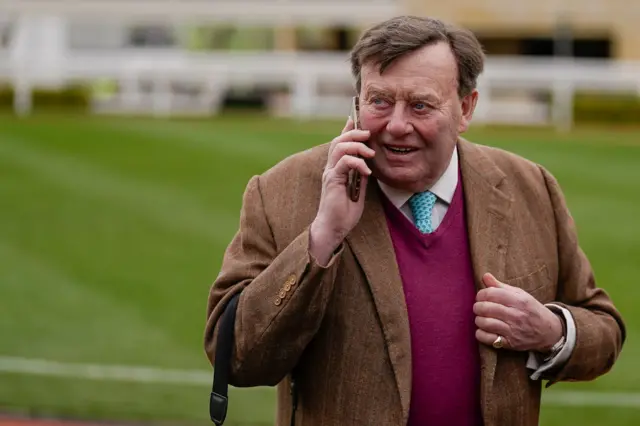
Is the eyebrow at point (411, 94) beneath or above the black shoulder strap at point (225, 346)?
above

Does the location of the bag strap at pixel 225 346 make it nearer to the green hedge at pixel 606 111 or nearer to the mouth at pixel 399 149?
the mouth at pixel 399 149

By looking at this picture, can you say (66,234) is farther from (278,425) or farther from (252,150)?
(278,425)

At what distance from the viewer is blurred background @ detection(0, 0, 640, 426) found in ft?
27.1

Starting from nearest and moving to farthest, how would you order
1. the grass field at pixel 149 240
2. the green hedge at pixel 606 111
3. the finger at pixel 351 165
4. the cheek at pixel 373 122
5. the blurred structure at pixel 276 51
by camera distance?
the finger at pixel 351 165
the cheek at pixel 373 122
the grass field at pixel 149 240
the green hedge at pixel 606 111
the blurred structure at pixel 276 51

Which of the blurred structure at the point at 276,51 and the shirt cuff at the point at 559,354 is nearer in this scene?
the shirt cuff at the point at 559,354

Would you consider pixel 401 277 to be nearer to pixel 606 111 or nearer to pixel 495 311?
pixel 495 311

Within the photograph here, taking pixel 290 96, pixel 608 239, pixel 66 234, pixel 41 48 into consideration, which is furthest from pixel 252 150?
pixel 41 48

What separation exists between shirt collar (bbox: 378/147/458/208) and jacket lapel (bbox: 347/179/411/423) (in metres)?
0.09

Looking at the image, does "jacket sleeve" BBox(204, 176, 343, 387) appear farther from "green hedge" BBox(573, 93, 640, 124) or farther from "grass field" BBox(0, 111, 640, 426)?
"green hedge" BBox(573, 93, 640, 124)

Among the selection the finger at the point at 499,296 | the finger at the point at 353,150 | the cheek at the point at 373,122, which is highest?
the cheek at the point at 373,122

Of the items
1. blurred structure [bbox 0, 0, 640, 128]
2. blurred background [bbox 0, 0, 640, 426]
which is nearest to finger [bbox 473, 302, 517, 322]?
blurred background [bbox 0, 0, 640, 426]

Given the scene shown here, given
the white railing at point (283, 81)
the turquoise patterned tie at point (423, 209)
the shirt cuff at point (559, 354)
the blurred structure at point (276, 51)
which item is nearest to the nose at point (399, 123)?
the turquoise patterned tie at point (423, 209)

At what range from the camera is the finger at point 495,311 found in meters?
3.32

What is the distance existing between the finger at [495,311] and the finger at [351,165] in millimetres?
481
